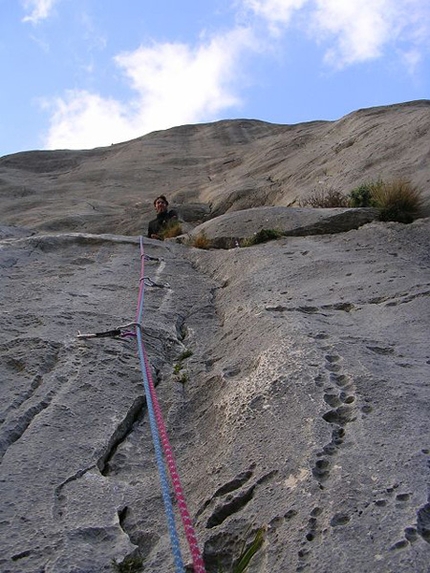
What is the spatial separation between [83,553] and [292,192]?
344 inches

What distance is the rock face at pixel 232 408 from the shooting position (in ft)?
7.91

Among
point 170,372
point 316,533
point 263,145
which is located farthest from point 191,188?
point 316,533

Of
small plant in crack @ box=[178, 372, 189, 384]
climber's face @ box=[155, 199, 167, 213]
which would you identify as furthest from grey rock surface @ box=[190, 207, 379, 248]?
small plant in crack @ box=[178, 372, 189, 384]

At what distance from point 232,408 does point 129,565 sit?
111 cm

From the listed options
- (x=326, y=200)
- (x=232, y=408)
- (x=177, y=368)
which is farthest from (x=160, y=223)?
(x=232, y=408)

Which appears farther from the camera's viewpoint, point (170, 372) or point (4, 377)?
point (170, 372)

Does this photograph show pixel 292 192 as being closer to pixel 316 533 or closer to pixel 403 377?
pixel 403 377

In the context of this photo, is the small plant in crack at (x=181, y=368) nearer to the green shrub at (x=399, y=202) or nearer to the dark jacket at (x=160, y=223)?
the green shrub at (x=399, y=202)

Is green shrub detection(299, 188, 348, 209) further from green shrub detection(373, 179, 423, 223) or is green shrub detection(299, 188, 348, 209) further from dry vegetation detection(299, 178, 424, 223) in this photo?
green shrub detection(373, 179, 423, 223)

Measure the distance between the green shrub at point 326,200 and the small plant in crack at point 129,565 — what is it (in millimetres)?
6234

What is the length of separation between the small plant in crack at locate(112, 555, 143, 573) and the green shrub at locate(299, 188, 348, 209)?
6.23m

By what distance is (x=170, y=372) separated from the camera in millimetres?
4191

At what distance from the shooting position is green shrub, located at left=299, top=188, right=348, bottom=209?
8.29 metres

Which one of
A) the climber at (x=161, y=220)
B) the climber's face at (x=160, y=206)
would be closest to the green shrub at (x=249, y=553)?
the climber at (x=161, y=220)
